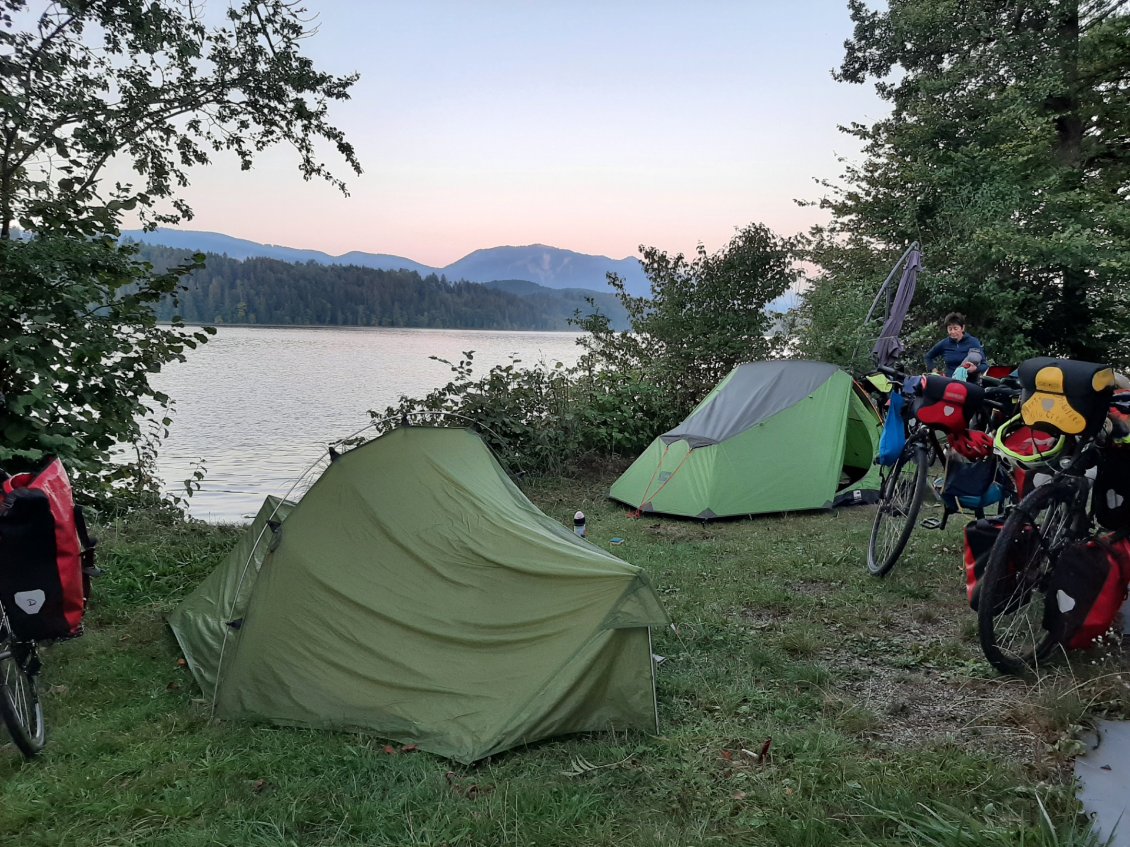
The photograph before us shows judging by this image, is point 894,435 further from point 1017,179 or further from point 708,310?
point 1017,179

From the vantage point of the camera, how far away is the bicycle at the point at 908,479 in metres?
4.43

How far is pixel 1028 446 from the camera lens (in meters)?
3.63

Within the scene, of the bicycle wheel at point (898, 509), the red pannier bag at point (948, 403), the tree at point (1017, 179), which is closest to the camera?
the red pannier bag at point (948, 403)

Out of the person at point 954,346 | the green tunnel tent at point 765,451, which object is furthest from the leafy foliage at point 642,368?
the person at point 954,346

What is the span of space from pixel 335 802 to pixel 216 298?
50738mm

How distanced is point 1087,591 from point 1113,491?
1.63 ft

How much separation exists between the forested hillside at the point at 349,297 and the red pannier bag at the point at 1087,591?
42.2 meters

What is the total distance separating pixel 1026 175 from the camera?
521 inches

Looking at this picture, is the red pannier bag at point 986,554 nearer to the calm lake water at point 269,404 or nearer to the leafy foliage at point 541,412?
the calm lake water at point 269,404

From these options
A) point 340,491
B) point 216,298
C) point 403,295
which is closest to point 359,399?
point 340,491

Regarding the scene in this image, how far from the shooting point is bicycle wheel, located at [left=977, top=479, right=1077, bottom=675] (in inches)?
127

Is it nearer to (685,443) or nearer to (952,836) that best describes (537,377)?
(685,443)

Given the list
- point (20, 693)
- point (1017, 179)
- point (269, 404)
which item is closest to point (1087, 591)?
point (20, 693)

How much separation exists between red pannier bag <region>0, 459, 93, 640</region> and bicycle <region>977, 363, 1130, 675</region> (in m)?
3.82
